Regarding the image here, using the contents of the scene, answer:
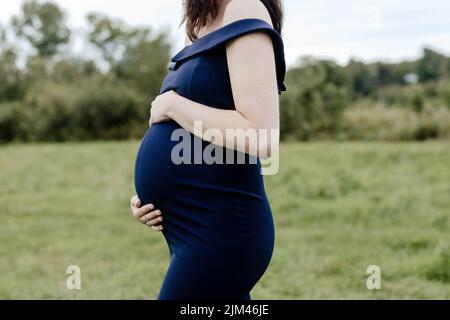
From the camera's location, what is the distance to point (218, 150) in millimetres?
1339

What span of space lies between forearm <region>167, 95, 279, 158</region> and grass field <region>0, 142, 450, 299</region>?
266 centimetres

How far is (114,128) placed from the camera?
2097cm

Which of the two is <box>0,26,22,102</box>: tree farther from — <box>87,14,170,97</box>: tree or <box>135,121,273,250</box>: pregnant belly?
<box>135,121,273,250</box>: pregnant belly

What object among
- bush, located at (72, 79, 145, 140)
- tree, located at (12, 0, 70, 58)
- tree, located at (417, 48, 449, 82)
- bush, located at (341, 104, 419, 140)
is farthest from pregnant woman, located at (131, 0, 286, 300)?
tree, located at (12, 0, 70, 58)

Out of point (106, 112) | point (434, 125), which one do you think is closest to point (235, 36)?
point (434, 125)

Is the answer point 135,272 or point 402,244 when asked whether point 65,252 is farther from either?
point 402,244

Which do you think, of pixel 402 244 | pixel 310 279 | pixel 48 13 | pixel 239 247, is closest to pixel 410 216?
pixel 402 244

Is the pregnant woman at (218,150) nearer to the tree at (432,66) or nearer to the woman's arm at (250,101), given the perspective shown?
the woman's arm at (250,101)

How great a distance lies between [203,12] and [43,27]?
3523cm

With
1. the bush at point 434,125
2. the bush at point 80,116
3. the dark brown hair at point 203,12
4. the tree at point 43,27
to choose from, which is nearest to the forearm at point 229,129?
the dark brown hair at point 203,12

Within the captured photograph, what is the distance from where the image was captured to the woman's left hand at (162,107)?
138 centimetres

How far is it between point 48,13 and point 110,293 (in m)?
33.6

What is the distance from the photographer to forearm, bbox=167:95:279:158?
128cm

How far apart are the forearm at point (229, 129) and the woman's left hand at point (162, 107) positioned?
4 cm
